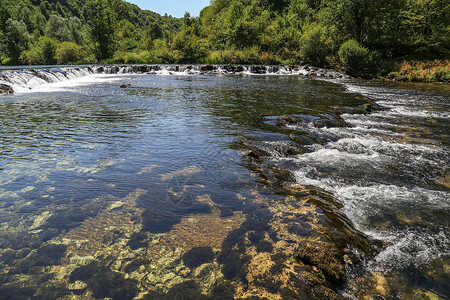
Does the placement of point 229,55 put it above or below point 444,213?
above

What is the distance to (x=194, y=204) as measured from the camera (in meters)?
4.93

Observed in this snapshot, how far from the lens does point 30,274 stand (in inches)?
125

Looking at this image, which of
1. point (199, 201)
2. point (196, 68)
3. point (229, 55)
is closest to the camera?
point (199, 201)

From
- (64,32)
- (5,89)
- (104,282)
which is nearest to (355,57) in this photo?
(104,282)

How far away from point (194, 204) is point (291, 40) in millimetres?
53352

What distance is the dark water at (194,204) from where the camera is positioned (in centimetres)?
315

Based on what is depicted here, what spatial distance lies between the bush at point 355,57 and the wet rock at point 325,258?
36891mm

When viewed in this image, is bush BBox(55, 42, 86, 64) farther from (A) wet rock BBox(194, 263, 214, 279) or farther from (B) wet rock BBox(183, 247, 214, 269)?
(A) wet rock BBox(194, 263, 214, 279)

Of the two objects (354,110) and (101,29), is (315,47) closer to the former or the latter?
(354,110)

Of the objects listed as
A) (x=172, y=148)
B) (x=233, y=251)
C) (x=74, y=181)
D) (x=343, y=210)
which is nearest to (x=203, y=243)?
(x=233, y=251)

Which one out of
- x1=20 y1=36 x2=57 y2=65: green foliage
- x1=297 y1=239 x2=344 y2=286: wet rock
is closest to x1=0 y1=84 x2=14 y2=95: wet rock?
x1=297 y1=239 x2=344 y2=286: wet rock

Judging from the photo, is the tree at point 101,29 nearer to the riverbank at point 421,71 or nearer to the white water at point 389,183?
the riverbank at point 421,71

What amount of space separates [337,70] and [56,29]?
90.0 metres

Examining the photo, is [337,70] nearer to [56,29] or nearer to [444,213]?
[444,213]
